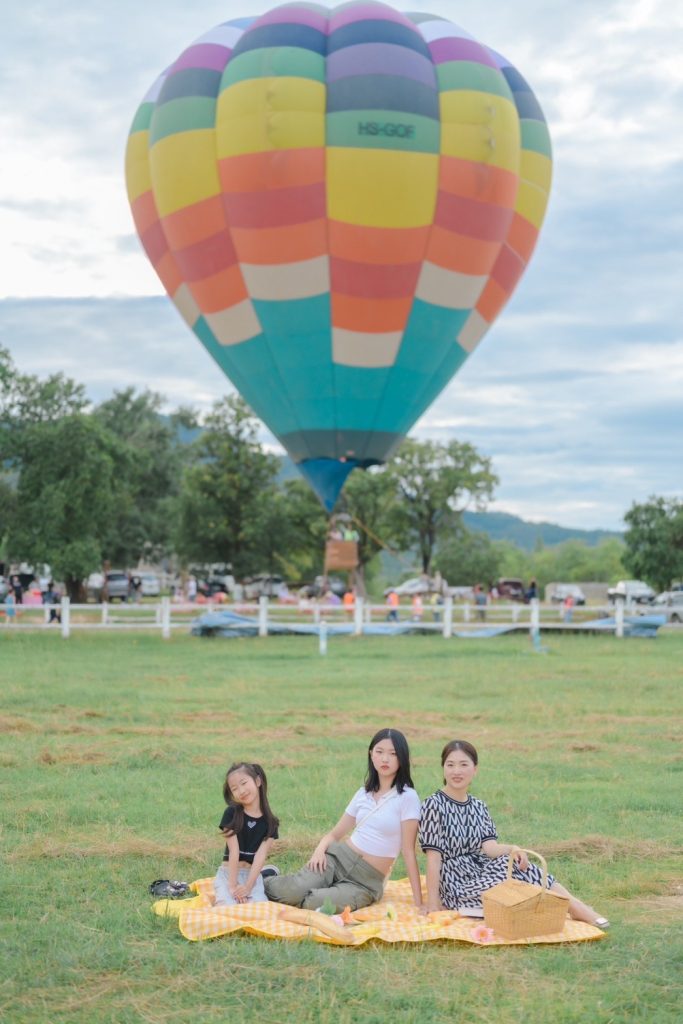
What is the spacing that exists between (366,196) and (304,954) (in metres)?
16.8

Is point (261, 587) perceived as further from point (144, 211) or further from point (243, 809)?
point (243, 809)

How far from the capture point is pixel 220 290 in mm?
22156

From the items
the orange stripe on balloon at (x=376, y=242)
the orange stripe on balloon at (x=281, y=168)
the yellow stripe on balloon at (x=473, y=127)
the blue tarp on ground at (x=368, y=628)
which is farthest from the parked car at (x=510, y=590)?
the orange stripe on balloon at (x=281, y=168)

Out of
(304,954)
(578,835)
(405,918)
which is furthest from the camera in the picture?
(578,835)

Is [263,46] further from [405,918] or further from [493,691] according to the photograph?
[405,918]

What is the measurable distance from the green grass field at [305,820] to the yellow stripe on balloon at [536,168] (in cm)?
947

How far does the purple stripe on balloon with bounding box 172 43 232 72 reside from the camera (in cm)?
2183

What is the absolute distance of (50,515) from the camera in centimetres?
3022

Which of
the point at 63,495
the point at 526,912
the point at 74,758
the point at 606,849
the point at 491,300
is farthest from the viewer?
the point at 63,495

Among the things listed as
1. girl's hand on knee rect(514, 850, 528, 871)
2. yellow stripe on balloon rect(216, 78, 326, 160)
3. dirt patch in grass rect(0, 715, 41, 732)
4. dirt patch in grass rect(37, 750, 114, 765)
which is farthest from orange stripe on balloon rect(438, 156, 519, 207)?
girl's hand on knee rect(514, 850, 528, 871)

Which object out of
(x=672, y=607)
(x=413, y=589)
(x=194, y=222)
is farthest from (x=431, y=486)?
(x=194, y=222)

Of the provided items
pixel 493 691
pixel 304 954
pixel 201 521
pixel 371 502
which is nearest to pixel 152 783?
pixel 304 954

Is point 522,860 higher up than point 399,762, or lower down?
lower down

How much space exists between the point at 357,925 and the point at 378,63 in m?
17.5
